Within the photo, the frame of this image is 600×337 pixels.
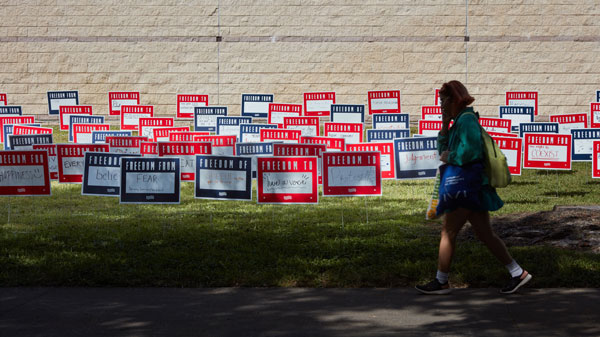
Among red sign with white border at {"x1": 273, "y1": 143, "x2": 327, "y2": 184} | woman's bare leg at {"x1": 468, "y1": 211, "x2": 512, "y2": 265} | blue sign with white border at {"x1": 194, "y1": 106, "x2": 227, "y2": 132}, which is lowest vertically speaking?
woman's bare leg at {"x1": 468, "y1": 211, "x2": 512, "y2": 265}

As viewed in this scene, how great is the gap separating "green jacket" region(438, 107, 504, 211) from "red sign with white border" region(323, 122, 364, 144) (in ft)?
29.1

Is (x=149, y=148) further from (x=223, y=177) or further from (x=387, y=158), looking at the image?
(x=387, y=158)

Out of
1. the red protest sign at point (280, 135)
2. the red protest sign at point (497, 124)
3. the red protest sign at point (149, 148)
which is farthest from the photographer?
the red protest sign at point (497, 124)

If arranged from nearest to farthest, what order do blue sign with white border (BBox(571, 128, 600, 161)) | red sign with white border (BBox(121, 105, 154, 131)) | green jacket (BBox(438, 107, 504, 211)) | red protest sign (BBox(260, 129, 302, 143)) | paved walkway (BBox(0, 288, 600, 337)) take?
paved walkway (BBox(0, 288, 600, 337)) → green jacket (BBox(438, 107, 504, 211)) → red protest sign (BBox(260, 129, 302, 143)) → blue sign with white border (BBox(571, 128, 600, 161)) → red sign with white border (BBox(121, 105, 154, 131))

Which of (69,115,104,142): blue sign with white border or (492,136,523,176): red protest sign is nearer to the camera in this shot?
(492,136,523,176): red protest sign

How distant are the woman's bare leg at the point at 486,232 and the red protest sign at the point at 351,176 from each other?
3502 millimetres

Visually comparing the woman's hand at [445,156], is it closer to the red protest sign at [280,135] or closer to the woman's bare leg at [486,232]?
the woman's bare leg at [486,232]

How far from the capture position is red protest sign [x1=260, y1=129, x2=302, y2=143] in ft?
47.1

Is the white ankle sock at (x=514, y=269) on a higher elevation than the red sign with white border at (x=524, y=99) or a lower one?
lower

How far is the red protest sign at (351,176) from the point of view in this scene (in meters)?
10.2

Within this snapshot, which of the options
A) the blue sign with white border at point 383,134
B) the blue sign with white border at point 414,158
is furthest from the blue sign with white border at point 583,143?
the blue sign with white border at point 414,158

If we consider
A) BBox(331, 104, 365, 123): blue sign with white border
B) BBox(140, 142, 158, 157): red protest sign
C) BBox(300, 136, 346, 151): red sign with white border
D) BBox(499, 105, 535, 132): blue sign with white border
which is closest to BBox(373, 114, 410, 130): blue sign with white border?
BBox(331, 104, 365, 123): blue sign with white border

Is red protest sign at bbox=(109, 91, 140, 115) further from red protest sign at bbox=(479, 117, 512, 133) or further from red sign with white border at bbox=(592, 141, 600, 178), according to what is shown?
red sign with white border at bbox=(592, 141, 600, 178)

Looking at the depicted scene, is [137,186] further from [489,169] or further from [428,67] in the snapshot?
[428,67]
